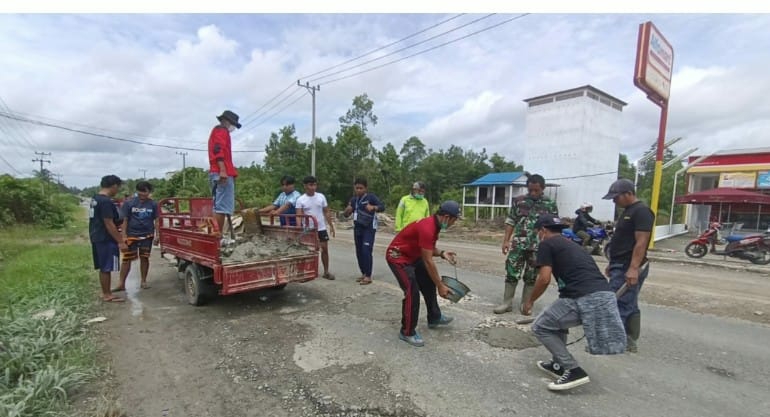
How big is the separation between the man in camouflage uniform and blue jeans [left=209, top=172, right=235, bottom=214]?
367 cm

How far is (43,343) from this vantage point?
3.24m

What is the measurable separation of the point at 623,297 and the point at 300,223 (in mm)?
4188

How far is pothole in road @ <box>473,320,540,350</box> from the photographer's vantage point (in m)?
3.70

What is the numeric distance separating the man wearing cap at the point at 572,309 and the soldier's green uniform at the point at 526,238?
1.50 m

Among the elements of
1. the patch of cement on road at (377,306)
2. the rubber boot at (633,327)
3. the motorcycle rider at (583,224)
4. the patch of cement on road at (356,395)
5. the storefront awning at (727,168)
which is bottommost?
the patch of cement on road at (377,306)

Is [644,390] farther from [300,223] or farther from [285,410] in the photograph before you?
[300,223]

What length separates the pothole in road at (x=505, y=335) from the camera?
12.1 feet

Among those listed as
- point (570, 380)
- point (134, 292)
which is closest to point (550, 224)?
point (570, 380)

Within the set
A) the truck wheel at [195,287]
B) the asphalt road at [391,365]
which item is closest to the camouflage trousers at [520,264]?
the asphalt road at [391,365]

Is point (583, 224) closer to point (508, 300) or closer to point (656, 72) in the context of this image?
point (656, 72)

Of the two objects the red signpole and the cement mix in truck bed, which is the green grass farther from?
the red signpole

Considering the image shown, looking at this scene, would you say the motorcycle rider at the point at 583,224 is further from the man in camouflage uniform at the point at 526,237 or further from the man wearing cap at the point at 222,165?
the man wearing cap at the point at 222,165

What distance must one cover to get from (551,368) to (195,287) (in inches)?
165

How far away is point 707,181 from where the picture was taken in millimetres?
20656
